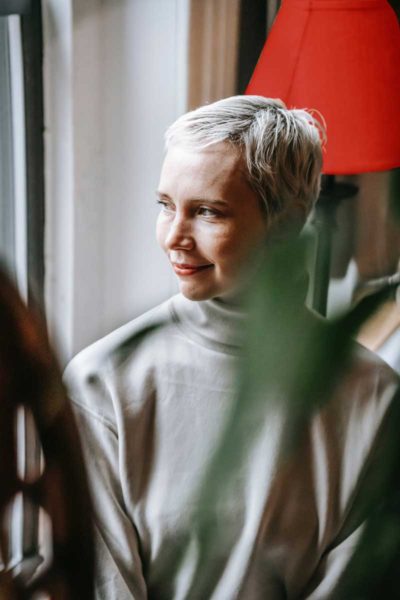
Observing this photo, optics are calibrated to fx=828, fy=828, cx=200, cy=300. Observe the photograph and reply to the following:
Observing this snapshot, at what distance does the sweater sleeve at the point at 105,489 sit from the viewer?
920mm

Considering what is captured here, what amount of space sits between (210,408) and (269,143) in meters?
0.28

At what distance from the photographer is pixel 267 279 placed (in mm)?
446

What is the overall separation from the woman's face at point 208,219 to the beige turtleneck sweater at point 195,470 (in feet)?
0.11

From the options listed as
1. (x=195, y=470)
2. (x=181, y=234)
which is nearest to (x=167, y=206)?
(x=181, y=234)

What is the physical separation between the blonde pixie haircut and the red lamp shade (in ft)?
0.33

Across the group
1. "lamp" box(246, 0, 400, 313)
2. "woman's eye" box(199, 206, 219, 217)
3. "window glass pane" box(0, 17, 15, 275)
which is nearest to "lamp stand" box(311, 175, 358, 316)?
"lamp" box(246, 0, 400, 313)

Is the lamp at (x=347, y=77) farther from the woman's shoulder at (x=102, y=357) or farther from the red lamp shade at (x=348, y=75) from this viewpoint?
the woman's shoulder at (x=102, y=357)

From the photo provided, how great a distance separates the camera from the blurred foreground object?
429mm

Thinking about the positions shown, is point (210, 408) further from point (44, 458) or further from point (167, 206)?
point (44, 458)

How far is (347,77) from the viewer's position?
938 millimetres

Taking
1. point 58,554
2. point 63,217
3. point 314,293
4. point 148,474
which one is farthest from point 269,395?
point 63,217

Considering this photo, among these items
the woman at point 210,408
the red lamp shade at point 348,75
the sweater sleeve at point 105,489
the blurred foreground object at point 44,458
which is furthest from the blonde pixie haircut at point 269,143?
the blurred foreground object at point 44,458

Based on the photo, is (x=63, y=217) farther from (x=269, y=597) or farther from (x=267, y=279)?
(x=267, y=279)

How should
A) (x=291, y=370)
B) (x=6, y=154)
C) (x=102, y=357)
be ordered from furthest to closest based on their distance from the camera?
(x=6, y=154) → (x=102, y=357) → (x=291, y=370)
